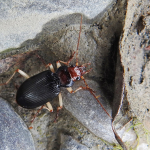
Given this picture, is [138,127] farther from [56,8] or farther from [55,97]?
[56,8]

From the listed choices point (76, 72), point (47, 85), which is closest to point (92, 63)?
point (76, 72)

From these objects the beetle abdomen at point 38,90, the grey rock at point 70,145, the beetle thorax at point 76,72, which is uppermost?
the beetle thorax at point 76,72

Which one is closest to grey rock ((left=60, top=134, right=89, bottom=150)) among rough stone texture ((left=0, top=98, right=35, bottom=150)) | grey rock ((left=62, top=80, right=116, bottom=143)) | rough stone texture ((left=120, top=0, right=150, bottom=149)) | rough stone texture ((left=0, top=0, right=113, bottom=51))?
grey rock ((left=62, top=80, right=116, bottom=143))

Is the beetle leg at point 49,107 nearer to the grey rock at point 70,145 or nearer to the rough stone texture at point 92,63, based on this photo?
the rough stone texture at point 92,63

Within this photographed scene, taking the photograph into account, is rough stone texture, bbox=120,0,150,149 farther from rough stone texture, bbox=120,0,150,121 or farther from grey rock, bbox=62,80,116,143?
grey rock, bbox=62,80,116,143

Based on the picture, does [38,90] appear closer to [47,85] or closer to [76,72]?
[47,85]

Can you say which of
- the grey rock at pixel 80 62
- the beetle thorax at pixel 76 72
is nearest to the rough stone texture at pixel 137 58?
the grey rock at pixel 80 62
